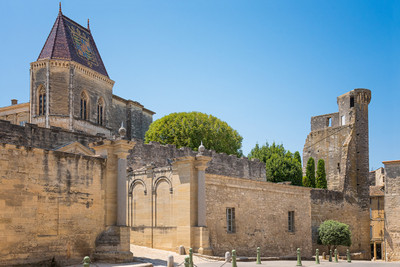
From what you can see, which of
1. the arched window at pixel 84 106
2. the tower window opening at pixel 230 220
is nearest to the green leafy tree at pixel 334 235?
the tower window opening at pixel 230 220

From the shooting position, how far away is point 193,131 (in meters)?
39.2

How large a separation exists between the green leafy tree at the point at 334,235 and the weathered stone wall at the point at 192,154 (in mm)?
8138

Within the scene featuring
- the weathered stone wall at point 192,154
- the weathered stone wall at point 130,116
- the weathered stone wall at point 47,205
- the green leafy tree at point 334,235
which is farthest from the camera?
the weathered stone wall at point 130,116

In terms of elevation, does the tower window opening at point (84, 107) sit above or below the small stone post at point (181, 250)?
above

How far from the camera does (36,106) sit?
38.0 metres

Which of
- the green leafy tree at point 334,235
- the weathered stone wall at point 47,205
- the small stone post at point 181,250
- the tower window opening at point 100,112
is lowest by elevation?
the green leafy tree at point 334,235

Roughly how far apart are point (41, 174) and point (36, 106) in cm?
2593

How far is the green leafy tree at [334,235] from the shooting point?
1184 inches

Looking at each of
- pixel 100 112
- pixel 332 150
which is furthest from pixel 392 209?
pixel 100 112

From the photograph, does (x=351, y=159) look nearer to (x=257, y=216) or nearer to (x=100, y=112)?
(x=257, y=216)

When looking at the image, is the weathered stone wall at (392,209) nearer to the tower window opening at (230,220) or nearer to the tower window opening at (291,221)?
the tower window opening at (291,221)

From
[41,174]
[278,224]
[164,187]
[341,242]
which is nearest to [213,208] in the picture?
[164,187]

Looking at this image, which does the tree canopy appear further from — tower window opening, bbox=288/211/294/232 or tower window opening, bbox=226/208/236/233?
tower window opening, bbox=226/208/236/233

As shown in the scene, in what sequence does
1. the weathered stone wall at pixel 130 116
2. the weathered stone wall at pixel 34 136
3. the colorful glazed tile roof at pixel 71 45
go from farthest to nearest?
the weathered stone wall at pixel 130 116, the colorful glazed tile roof at pixel 71 45, the weathered stone wall at pixel 34 136
